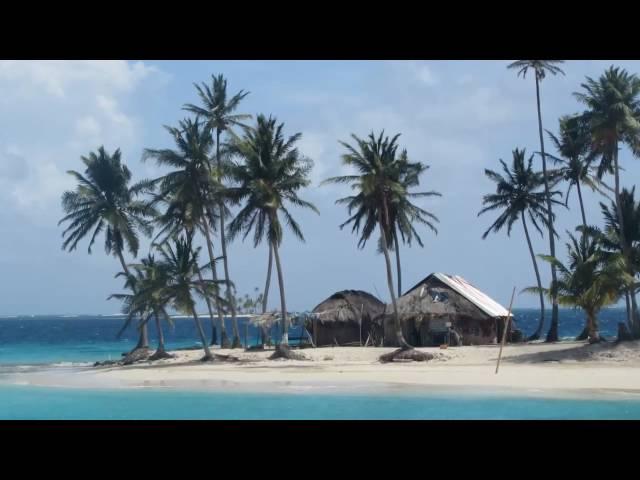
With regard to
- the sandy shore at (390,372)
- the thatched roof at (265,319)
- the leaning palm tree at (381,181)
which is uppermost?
the leaning palm tree at (381,181)

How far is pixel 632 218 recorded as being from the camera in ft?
88.6

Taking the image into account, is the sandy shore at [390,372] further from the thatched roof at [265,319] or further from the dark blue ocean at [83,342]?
the dark blue ocean at [83,342]

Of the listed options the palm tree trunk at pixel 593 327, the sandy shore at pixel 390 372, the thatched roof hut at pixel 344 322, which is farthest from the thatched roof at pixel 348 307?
the palm tree trunk at pixel 593 327

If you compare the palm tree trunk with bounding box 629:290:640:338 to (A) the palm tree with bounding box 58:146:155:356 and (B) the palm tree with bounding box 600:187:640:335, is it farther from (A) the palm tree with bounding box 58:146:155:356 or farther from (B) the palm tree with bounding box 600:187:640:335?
(A) the palm tree with bounding box 58:146:155:356

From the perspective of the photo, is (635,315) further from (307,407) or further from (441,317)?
(307,407)

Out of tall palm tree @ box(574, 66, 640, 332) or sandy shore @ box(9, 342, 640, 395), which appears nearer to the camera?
sandy shore @ box(9, 342, 640, 395)

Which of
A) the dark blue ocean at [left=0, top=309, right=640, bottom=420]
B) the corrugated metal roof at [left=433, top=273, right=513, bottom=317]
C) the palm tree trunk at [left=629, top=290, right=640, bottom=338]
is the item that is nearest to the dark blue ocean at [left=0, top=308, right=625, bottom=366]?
the corrugated metal roof at [left=433, top=273, right=513, bottom=317]

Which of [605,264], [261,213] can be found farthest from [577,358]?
[261,213]

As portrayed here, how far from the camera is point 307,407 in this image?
672 inches

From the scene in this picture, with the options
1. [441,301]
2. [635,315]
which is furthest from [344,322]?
[635,315]

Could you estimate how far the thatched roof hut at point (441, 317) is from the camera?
32.4 m

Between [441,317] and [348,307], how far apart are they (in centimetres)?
506

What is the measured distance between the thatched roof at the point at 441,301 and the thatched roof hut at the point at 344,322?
158cm

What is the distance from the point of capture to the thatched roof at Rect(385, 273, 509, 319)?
3241 centimetres
